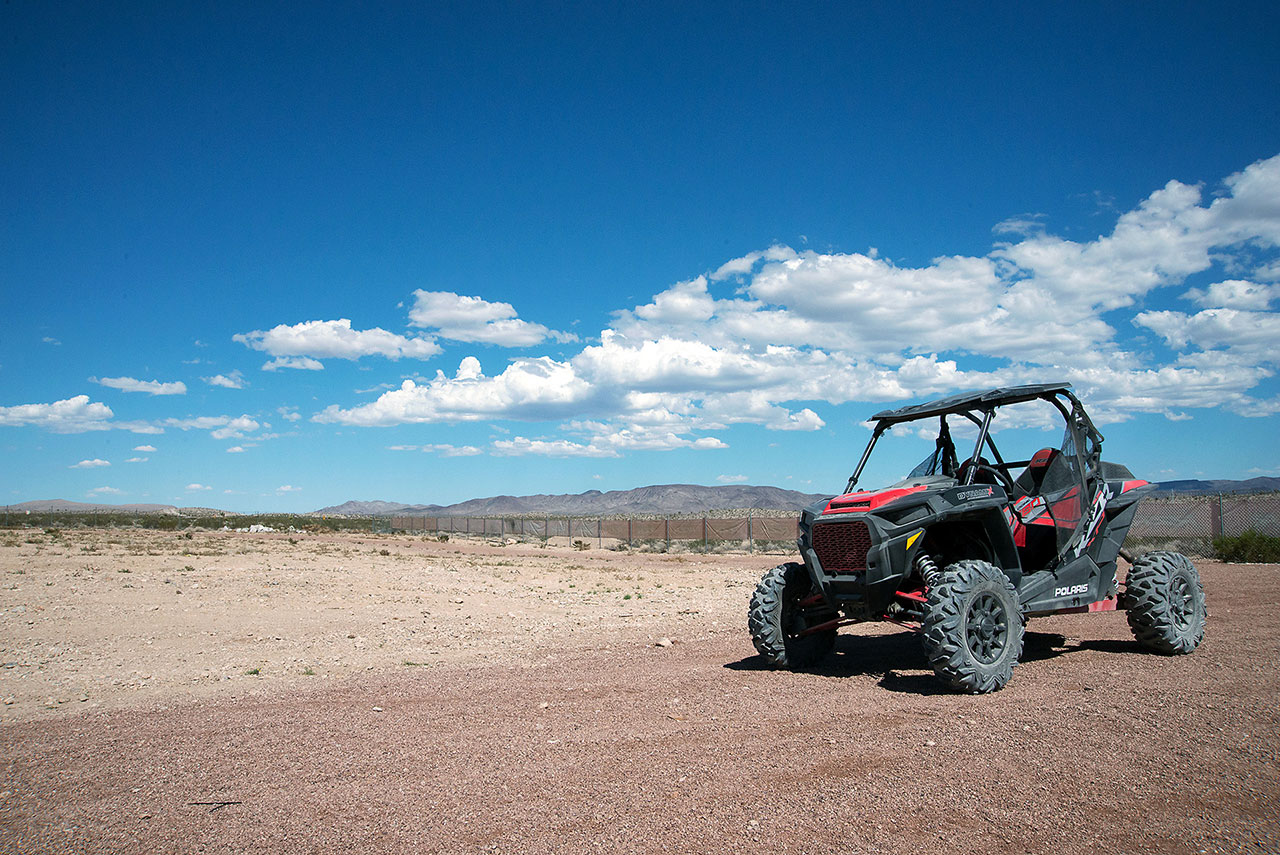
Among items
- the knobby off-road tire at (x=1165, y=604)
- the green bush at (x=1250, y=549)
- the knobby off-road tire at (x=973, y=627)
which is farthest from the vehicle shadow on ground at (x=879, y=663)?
the green bush at (x=1250, y=549)

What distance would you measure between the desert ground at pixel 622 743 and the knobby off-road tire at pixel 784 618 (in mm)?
269

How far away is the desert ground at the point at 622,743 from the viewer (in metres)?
4.46

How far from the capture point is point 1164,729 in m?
5.83

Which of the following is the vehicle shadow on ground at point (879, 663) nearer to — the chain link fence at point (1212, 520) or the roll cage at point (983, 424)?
the roll cage at point (983, 424)

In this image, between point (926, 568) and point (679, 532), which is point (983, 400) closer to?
point (926, 568)

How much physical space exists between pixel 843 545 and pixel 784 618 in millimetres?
1321

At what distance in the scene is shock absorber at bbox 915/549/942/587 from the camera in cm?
784

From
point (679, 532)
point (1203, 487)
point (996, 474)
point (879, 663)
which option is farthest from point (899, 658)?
point (1203, 487)

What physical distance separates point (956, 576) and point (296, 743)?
593cm

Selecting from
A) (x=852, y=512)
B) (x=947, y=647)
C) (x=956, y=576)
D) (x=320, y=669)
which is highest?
(x=852, y=512)

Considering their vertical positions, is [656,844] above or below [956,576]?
below

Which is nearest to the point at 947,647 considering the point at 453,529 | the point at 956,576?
the point at 956,576

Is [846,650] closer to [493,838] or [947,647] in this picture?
[947,647]

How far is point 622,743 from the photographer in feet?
20.3
